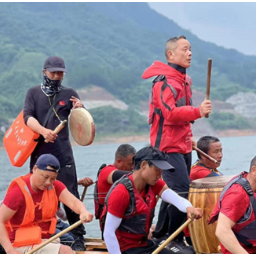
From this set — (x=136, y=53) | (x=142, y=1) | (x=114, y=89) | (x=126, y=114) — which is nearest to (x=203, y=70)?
(x=136, y=53)

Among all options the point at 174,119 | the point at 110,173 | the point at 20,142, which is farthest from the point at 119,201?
the point at 20,142

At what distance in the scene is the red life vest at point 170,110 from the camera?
646 centimetres

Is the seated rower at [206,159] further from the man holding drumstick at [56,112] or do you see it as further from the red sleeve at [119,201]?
the red sleeve at [119,201]

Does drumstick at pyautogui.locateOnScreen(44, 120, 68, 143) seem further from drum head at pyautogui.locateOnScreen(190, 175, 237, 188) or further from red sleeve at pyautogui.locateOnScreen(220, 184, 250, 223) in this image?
red sleeve at pyautogui.locateOnScreen(220, 184, 250, 223)

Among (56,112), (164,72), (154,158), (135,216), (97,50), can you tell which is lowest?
(135,216)

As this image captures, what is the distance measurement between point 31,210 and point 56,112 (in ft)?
4.56

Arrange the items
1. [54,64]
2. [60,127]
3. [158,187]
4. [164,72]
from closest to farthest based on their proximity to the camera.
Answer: [158,187]
[164,72]
[60,127]
[54,64]

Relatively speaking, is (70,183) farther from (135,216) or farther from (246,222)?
(246,222)

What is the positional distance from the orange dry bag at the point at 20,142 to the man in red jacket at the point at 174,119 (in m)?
1.19

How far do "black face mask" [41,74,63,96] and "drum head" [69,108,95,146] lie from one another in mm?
266

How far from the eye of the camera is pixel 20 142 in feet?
23.5

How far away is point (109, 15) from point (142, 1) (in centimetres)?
2393

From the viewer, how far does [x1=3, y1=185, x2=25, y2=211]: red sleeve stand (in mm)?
5969

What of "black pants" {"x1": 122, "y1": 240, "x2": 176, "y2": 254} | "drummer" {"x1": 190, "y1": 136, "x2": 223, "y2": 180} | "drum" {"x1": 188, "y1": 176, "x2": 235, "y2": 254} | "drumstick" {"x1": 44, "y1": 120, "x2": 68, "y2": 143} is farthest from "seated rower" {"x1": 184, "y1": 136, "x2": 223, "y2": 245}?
"black pants" {"x1": 122, "y1": 240, "x2": 176, "y2": 254}
